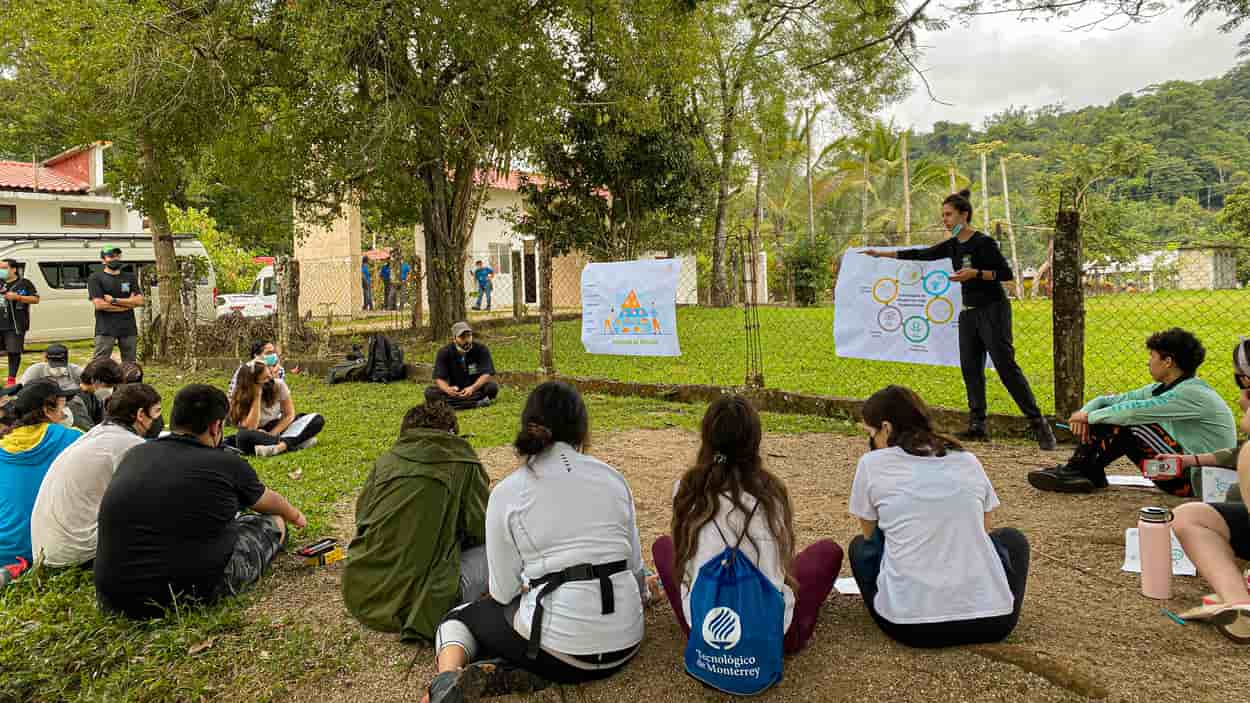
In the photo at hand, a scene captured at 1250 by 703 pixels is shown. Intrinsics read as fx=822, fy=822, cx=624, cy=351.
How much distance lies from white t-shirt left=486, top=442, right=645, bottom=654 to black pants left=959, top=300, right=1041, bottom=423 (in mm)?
4456

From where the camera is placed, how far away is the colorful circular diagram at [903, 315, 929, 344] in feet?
24.6

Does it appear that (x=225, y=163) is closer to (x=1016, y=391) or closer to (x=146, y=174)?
(x=146, y=174)

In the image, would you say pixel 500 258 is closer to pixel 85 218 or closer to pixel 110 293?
pixel 85 218

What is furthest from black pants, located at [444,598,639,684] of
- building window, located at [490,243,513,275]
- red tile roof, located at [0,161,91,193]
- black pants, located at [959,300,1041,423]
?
red tile roof, located at [0,161,91,193]

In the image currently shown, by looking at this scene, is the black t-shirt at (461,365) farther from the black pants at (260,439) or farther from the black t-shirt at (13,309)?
the black t-shirt at (13,309)

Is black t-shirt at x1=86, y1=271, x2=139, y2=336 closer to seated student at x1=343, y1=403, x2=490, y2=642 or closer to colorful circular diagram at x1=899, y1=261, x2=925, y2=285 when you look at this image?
seated student at x1=343, y1=403, x2=490, y2=642

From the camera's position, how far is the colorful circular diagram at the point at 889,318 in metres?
7.71

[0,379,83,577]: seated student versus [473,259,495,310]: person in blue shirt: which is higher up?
[473,259,495,310]: person in blue shirt

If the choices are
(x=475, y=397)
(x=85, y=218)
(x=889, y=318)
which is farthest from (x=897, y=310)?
(x=85, y=218)

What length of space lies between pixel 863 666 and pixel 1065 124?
5137 cm

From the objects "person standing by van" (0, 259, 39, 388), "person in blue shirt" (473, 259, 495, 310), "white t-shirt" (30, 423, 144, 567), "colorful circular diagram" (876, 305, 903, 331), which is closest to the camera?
"white t-shirt" (30, 423, 144, 567)

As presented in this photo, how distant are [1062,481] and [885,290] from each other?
2919 millimetres

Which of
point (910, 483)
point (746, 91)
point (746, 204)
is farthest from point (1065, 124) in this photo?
point (910, 483)

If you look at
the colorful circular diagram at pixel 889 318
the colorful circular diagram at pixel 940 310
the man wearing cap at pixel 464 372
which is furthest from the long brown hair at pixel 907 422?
the man wearing cap at pixel 464 372
